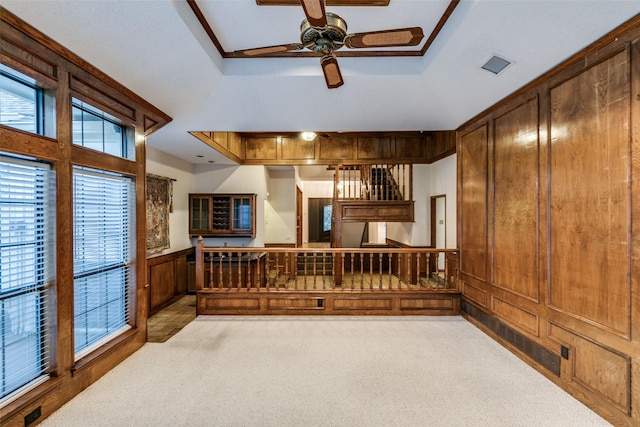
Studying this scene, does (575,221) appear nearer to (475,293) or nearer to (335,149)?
(475,293)

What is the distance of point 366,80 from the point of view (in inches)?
120

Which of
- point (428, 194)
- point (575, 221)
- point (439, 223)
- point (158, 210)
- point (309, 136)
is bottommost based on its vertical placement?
point (439, 223)

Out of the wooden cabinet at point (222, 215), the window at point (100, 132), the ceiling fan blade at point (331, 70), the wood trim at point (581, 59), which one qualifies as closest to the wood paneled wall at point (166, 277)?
the wooden cabinet at point (222, 215)

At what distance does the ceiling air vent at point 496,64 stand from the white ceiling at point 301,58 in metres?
0.06

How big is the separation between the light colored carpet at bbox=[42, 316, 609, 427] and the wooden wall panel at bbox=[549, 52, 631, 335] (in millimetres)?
883

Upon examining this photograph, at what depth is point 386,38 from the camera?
187cm

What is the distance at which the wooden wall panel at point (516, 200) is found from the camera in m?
2.79

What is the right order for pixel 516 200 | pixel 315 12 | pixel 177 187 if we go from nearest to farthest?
1. pixel 315 12
2. pixel 516 200
3. pixel 177 187

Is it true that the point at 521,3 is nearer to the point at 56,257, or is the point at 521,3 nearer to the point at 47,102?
the point at 47,102

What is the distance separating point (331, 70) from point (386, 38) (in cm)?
49

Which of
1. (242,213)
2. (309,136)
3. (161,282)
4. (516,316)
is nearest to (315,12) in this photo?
(516,316)

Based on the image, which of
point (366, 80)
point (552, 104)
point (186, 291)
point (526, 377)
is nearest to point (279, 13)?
point (366, 80)

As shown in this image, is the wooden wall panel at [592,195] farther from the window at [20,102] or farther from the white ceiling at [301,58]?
the window at [20,102]

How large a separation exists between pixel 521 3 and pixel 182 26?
2431 millimetres
